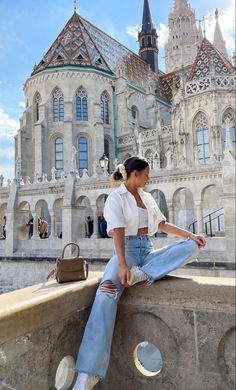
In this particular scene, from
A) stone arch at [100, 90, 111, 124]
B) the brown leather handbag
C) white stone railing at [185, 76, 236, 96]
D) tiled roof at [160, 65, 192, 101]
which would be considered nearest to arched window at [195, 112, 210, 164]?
white stone railing at [185, 76, 236, 96]

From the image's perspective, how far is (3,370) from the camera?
211cm

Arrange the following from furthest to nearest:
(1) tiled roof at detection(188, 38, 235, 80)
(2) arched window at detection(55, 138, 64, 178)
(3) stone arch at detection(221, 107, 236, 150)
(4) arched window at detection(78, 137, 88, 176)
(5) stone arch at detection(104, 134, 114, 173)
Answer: (5) stone arch at detection(104, 134, 114, 173) → (4) arched window at detection(78, 137, 88, 176) → (2) arched window at detection(55, 138, 64, 178) → (1) tiled roof at detection(188, 38, 235, 80) → (3) stone arch at detection(221, 107, 236, 150)

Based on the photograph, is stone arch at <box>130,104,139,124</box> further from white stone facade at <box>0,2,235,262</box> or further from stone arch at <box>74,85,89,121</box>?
stone arch at <box>74,85,89,121</box>

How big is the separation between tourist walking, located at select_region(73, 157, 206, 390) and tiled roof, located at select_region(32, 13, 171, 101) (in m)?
29.3

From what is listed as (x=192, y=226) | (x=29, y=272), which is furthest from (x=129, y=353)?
(x=192, y=226)

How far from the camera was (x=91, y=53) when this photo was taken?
3145 cm

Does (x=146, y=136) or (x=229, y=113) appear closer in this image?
(x=229, y=113)

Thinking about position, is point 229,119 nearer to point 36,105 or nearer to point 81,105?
point 81,105

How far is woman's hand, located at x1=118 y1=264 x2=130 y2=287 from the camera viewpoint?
98.5 inches

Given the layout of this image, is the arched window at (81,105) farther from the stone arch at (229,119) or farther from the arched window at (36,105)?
the stone arch at (229,119)

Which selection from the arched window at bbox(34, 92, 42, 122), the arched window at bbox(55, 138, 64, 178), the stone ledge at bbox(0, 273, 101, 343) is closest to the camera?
the stone ledge at bbox(0, 273, 101, 343)

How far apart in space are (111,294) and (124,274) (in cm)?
17

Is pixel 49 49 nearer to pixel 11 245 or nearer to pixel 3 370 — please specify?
pixel 11 245

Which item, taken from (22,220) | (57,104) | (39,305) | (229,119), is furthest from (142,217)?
(57,104)
